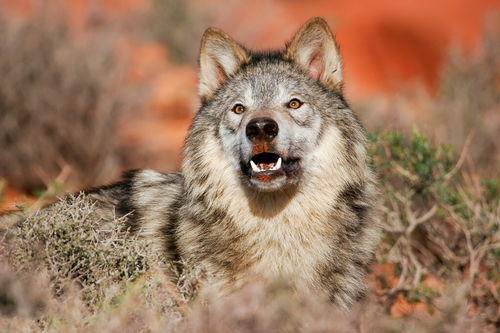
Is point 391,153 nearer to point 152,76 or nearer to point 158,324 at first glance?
point 158,324

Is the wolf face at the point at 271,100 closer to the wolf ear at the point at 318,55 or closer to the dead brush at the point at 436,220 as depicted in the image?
the wolf ear at the point at 318,55

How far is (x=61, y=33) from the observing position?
9531mm

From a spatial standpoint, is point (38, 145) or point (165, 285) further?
point (38, 145)

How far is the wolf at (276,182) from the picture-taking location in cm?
404

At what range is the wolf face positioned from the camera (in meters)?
4.07

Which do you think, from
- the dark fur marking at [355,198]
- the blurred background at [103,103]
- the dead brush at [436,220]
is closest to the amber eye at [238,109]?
the dark fur marking at [355,198]

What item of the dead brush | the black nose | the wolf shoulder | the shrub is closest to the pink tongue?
the black nose

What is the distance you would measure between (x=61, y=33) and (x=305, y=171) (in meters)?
6.49

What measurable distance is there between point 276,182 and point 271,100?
1.99 feet

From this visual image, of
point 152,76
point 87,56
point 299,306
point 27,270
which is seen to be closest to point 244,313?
point 299,306

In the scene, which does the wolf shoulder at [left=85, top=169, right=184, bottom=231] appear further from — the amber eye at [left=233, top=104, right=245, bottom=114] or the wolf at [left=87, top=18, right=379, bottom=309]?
the amber eye at [left=233, top=104, right=245, bottom=114]

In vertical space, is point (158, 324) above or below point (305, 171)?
below

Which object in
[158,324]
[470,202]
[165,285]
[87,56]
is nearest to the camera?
[158,324]

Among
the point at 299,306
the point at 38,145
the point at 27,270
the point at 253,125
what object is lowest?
the point at 38,145
